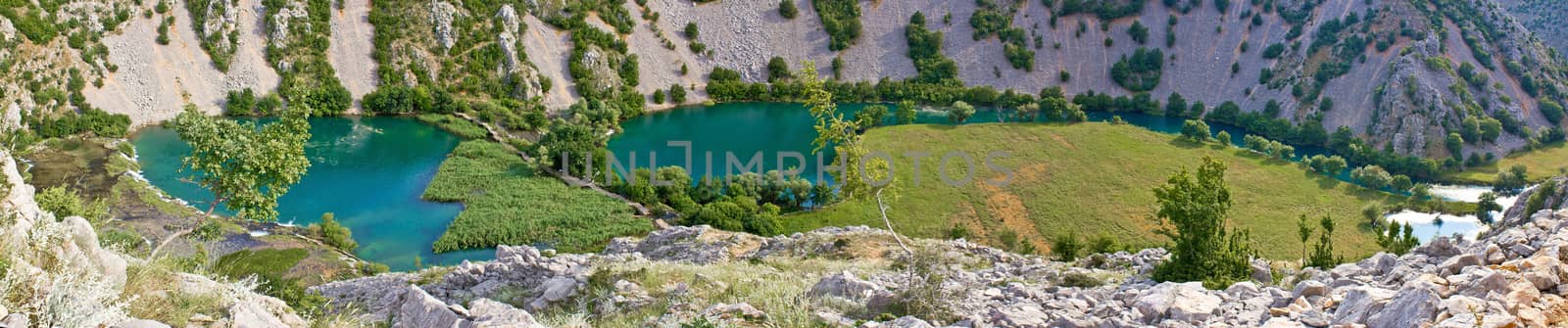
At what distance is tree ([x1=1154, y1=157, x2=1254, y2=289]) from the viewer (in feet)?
75.2

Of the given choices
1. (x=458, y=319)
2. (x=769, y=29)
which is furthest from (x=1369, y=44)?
(x=458, y=319)

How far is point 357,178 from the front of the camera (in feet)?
198

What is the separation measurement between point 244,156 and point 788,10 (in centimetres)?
7927

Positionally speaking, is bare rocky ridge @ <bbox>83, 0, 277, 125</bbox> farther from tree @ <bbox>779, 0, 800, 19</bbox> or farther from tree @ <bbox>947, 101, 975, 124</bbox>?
tree @ <bbox>947, 101, 975, 124</bbox>

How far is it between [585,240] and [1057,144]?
130 feet

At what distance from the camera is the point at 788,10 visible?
10038 centimetres

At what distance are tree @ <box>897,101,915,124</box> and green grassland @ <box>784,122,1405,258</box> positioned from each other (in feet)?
11.5

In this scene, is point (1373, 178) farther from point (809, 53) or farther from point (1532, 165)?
point (809, 53)

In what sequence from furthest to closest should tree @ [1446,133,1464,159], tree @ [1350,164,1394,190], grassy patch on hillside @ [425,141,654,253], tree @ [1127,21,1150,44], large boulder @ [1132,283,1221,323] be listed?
tree @ [1127,21,1150,44], tree @ [1446,133,1464,159], tree @ [1350,164,1394,190], grassy patch on hillside @ [425,141,654,253], large boulder @ [1132,283,1221,323]

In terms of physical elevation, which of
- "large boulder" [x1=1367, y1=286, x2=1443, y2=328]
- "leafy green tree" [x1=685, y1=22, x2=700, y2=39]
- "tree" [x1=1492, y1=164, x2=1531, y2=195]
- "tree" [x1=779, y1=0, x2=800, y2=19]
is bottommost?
"tree" [x1=1492, y1=164, x2=1531, y2=195]

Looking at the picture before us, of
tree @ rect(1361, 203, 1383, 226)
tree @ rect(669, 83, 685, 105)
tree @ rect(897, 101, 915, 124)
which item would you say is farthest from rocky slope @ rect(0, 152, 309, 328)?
tree @ rect(669, 83, 685, 105)

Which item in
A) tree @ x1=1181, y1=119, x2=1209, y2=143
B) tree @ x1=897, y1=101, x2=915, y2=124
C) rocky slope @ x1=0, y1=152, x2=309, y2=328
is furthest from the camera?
tree @ x1=897, y1=101, x2=915, y2=124

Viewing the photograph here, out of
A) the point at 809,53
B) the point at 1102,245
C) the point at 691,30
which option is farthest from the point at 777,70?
the point at 1102,245

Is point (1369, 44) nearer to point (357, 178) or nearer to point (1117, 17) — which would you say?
point (1117, 17)
